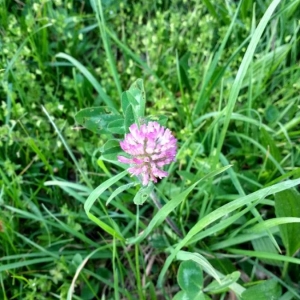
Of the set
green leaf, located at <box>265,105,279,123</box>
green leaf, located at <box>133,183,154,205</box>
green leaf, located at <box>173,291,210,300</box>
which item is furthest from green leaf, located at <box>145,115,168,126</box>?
green leaf, located at <box>265,105,279,123</box>

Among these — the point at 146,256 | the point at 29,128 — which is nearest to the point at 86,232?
the point at 146,256

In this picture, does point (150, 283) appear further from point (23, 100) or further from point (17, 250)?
point (23, 100)

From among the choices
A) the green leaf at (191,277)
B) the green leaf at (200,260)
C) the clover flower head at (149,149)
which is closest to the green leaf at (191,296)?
the green leaf at (191,277)

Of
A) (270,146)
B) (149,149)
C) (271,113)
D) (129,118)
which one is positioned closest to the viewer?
(149,149)

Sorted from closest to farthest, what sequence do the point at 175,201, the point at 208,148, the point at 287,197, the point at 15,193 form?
1. the point at 175,201
2. the point at 287,197
3. the point at 15,193
4. the point at 208,148

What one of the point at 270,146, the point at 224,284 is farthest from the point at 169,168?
the point at 224,284

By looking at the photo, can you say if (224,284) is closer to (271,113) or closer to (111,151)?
(111,151)

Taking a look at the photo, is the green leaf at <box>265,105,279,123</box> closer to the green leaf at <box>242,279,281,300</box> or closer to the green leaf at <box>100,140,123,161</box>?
the green leaf at <box>242,279,281,300</box>
